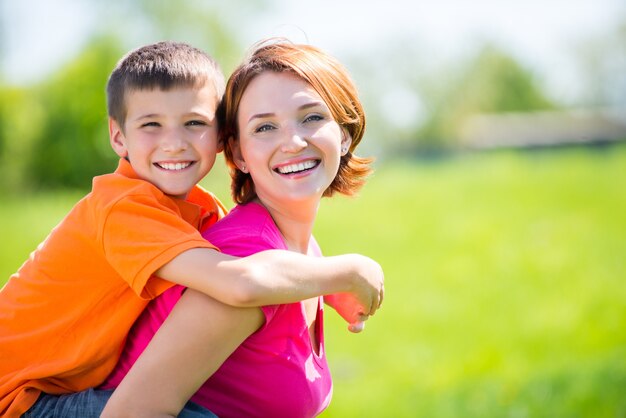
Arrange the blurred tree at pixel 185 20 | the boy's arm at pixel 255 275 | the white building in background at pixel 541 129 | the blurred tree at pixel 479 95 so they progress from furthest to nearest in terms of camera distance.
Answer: the blurred tree at pixel 479 95, the white building in background at pixel 541 129, the blurred tree at pixel 185 20, the boy's arm at pixel 255 275

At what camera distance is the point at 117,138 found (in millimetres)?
2783

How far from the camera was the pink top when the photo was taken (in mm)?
2348

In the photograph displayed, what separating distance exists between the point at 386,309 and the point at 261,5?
21964 mm

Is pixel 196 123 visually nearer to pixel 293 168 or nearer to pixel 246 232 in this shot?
pixel 293 168

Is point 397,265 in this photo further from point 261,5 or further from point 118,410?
point 261,5

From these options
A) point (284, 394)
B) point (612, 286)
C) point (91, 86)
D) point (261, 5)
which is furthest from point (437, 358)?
point (261, 5)

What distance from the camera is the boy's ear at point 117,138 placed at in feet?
9.03

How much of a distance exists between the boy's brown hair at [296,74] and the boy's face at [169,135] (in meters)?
0.11

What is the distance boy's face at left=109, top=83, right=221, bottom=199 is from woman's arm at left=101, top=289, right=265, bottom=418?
23.7 inches

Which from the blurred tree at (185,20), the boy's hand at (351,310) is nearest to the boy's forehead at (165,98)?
the boy's hand at (351,310)

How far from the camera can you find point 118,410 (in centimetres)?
212

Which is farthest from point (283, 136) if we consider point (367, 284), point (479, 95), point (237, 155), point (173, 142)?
point (479, 95)

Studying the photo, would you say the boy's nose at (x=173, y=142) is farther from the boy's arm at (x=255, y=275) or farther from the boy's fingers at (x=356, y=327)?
the boy's fingers at (x=356, y=327)

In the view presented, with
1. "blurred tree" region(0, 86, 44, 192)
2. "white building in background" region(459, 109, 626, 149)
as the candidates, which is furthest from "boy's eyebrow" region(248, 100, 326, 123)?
"white building in background" region(459, 109, 626, 149)
